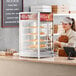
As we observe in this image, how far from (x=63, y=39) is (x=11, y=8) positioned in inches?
48.9

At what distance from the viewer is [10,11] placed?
5434 millimetres

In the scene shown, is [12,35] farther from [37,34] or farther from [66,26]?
[37,34]

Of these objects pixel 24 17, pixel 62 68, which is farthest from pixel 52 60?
pixel 24 17

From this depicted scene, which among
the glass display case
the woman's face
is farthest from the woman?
the glass display case

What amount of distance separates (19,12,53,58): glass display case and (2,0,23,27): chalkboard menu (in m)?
1.01

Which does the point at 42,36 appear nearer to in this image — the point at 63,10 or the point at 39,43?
the point at 39,43

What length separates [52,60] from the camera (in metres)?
4.01

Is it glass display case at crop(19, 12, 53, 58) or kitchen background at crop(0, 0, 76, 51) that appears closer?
glass display case at crop(19, 12, 53, 58)

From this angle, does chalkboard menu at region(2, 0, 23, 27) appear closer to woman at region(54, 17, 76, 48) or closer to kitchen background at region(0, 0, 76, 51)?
kitchen background at region(0, 0, 76, 51)

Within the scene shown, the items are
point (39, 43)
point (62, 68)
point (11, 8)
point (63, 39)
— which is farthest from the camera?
point (11, 8)

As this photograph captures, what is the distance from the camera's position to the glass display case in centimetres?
429

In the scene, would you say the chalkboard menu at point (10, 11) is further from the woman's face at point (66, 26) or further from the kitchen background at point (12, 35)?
the woman's face at point (66, 26)

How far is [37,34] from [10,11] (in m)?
1.31

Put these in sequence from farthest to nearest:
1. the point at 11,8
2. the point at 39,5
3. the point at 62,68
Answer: the point at 39,5
the point at 11,8
the point at 62,68
